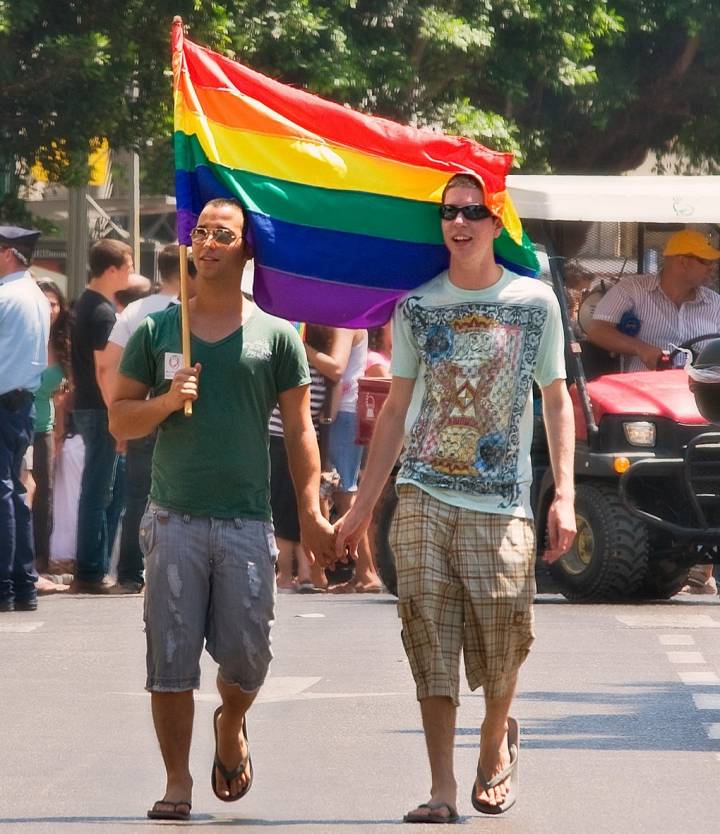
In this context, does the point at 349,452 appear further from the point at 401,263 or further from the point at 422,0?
the point at 422,0

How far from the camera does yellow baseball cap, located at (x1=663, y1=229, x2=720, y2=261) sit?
1496cm

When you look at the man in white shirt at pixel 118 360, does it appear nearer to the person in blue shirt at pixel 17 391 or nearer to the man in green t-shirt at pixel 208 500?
the person in blue shirt at pixel 17 391

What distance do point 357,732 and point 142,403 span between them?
2.27 meters

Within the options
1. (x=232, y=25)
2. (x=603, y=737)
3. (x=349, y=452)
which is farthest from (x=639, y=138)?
(x=603, y=737)

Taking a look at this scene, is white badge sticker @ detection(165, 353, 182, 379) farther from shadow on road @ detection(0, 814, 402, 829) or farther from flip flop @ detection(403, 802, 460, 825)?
flip flop @ detection(403, 802, 460, 825)

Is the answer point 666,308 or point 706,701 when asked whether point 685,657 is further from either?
point 666,308

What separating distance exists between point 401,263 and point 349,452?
8240 mm

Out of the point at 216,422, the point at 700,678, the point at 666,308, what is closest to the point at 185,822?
the point at 216,422

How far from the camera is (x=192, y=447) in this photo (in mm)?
7184

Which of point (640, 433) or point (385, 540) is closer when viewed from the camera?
point (640, 433)

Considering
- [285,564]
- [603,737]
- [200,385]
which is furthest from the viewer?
[285,564]

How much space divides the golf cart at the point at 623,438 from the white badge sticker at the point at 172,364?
748 cm

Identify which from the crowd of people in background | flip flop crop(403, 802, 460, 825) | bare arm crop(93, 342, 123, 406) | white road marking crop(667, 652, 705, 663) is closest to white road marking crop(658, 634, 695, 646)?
white road marking crop(667, 652, 705, 663)

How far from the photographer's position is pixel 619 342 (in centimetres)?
1502
